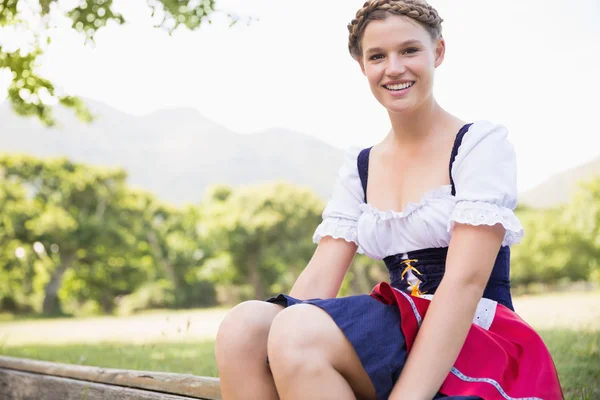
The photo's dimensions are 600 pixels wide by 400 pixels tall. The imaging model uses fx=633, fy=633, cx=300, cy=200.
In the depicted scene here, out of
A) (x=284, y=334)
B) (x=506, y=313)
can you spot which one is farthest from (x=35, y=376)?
(x=506, y=313)

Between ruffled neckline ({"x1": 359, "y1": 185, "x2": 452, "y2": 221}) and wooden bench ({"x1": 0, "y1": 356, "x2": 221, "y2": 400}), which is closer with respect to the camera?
ruffled neckline ({"x1": 359, "y1": 185, "x2": 452, "y2": 221})

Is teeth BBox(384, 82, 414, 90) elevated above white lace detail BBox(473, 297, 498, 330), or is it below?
above

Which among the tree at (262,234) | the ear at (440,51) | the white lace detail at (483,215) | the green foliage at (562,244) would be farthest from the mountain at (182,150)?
the white lace detail at (483,215)

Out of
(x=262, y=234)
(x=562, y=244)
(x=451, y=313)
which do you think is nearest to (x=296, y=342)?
(x=451, y=313)

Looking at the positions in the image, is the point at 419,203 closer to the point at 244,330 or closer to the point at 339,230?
the point at 339,230

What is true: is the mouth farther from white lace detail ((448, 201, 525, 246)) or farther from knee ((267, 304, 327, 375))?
knee ((267, 304, 327, 375))

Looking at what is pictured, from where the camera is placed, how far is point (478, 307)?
1.47m

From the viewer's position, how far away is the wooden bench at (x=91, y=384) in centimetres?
207

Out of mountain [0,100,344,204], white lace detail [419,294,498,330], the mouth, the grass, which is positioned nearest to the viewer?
white lace detail [419,294,498,330]

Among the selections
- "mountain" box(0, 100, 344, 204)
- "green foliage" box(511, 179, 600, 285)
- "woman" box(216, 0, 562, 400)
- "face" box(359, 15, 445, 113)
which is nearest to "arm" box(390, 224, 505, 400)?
"woman" box(216, 0, 562, 400)

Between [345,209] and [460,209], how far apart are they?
0.44 m

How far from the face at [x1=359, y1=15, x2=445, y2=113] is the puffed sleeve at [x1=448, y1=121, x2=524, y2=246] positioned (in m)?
0.17

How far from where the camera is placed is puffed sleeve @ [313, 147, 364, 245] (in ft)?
5.68

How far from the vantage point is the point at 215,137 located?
118625 mm
